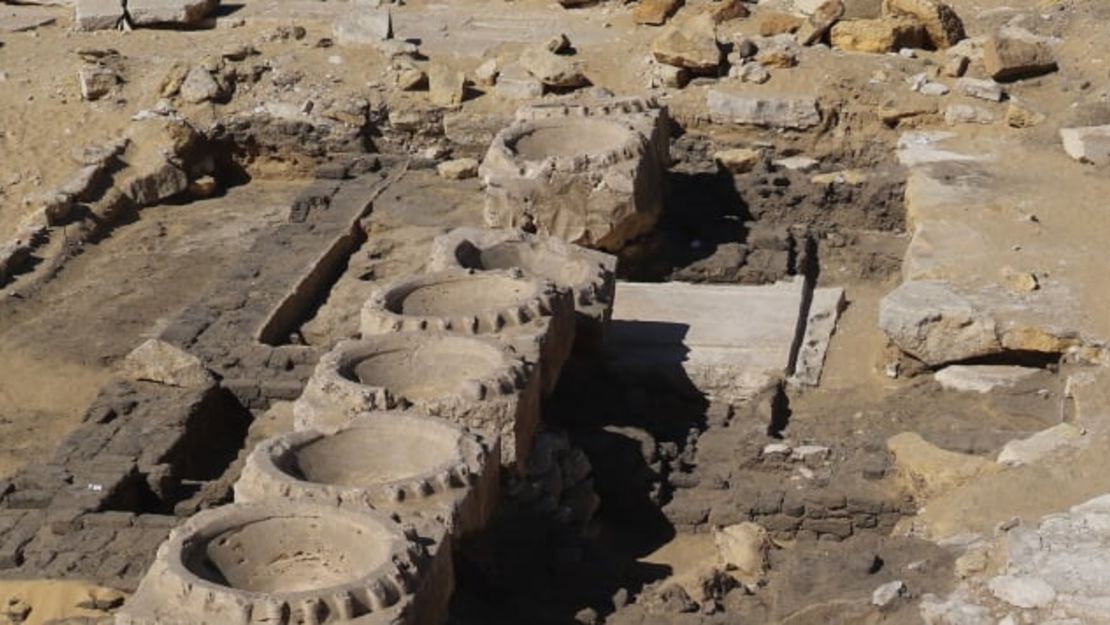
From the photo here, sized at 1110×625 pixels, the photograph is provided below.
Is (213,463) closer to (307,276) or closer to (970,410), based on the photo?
(307,276)

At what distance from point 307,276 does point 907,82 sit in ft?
20.0

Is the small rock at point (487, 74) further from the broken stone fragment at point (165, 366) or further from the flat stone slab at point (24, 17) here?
the broken stone fragment at point (165, 366)

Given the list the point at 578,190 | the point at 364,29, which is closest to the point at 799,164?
the point at 578,190

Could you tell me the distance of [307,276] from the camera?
15.6 metres

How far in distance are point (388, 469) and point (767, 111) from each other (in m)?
8.64

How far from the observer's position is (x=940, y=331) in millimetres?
13578

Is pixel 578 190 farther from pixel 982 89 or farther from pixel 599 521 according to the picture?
pixel 982 89

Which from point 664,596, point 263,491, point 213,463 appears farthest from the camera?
point 213,463

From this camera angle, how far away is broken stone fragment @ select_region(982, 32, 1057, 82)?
1855 cm

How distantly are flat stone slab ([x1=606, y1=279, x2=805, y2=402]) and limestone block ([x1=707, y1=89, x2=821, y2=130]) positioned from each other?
3.17 metres

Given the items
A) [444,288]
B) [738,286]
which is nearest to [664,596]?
[444,288]

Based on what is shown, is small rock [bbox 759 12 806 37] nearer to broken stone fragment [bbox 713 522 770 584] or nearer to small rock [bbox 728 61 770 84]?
small rock [bbox 728 61 770 84]

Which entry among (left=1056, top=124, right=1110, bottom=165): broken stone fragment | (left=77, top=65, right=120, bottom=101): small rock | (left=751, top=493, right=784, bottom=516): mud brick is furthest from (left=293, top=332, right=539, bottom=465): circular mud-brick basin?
(left=77, top=65, right=120, bottom=101): small rock

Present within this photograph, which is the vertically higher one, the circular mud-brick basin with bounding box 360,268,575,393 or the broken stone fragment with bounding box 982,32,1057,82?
the circular mud-brick basin with bounding box 360,268,575,393
